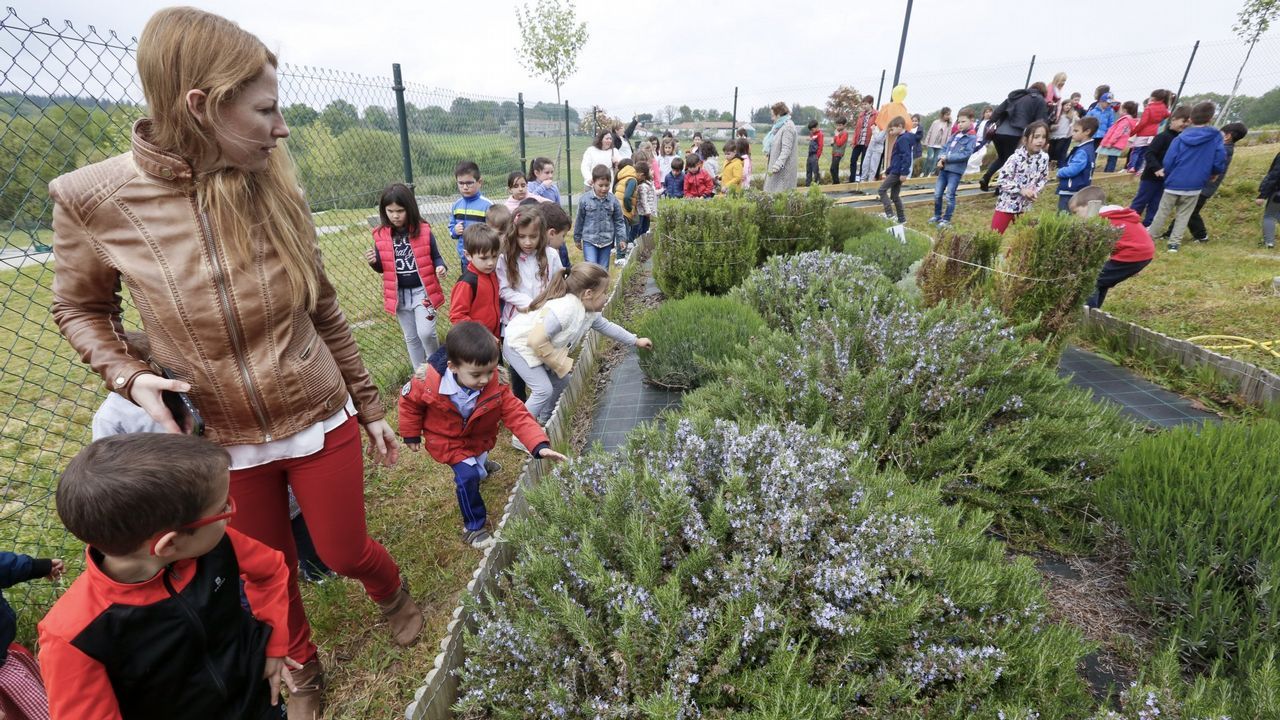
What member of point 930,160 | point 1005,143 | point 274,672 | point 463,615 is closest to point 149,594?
point 274,672

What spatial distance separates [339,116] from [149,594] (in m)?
5.17

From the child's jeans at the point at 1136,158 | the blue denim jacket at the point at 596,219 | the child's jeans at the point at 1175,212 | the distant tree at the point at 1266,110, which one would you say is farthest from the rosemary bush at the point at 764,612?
the distant tree at the point at 1266,110

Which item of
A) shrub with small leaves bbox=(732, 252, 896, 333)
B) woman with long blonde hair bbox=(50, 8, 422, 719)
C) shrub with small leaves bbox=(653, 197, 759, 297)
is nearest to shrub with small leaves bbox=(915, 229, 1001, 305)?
shrub with small leaves bbox=(732, 252, 896, 333)

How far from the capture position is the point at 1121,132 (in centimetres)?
1147

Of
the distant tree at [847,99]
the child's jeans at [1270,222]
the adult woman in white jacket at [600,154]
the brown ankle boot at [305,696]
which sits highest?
the distant tree at [847,99]

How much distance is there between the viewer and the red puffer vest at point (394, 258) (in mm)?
4375

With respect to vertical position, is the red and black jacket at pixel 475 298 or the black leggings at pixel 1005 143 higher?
the black leggings at pixel 1005 143

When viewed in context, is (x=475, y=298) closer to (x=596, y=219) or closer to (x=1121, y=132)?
(x=596, y=219)

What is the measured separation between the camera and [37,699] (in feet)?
5.95

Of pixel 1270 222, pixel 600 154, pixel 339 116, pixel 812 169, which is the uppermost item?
pixel 339 116

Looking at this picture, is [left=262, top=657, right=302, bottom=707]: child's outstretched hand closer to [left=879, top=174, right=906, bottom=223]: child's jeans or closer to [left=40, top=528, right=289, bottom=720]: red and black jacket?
[left=40, top=528, right=289, bottom=720]: red and black jacket

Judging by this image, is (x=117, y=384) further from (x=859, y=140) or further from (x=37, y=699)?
(x=859, y=140)

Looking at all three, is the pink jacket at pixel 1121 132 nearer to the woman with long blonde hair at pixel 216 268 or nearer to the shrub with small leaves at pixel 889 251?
the shrub with small leaves at pixel 889 251

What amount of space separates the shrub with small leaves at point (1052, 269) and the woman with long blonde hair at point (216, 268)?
179 inches
